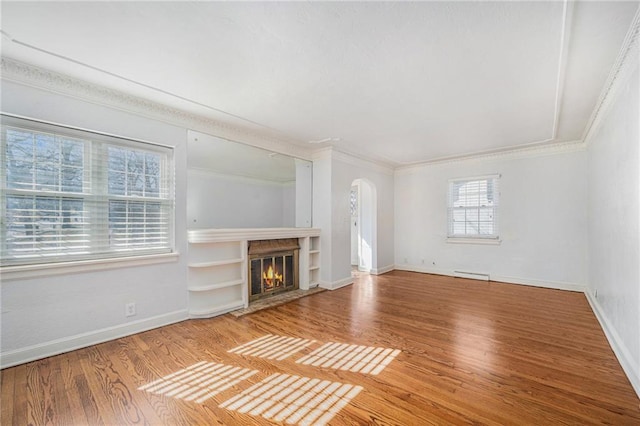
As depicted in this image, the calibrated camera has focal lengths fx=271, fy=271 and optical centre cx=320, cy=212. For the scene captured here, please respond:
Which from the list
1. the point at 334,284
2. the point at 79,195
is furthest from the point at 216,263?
the point at 334,284

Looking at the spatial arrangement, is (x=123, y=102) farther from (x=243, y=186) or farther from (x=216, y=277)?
(x=216, y=277)

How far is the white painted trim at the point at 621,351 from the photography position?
6.54ft

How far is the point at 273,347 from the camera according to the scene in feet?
8.86

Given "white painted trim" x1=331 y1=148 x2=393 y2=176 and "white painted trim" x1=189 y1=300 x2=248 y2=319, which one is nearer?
"white painted trim" x1=189 y1=300 x2=248 y2=319

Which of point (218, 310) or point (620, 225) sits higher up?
point (620, 225)

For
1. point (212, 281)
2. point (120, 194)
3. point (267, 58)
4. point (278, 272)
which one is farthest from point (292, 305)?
point (267, 58)

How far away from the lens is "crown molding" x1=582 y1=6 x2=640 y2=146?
1.94 m

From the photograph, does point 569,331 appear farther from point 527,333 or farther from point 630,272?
point 630,272

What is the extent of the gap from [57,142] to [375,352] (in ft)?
11.9

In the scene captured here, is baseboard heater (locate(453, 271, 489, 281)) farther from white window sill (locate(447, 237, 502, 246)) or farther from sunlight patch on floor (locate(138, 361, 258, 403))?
sunlight patch on floor (locate(138, 361, 258, 403))

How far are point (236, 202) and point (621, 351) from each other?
4449mm

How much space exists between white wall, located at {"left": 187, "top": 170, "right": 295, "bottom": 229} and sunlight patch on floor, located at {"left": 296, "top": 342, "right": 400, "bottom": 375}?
87.4 inches

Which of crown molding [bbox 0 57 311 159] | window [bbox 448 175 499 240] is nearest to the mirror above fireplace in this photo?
crown molding [bbox 0 57 311 159]

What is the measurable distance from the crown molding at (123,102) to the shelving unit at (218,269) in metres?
1.38
